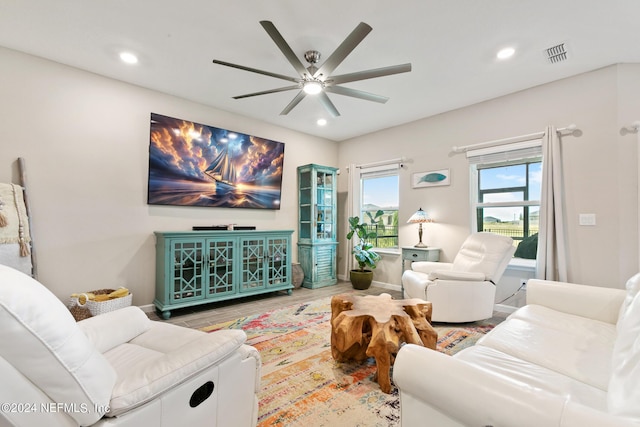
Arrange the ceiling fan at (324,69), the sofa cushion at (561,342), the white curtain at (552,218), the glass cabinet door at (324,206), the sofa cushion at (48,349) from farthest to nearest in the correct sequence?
the glass cabinet door at (324,206) → the white curtain at (552,218) → the ceiling fan at (324,69) → the sofa cushion at (561,342) → the sofa cushion at (48,349)

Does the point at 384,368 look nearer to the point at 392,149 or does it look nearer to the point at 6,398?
the point at 6,398

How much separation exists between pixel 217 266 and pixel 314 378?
6.79ft

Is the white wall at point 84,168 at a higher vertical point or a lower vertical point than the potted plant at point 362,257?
higher

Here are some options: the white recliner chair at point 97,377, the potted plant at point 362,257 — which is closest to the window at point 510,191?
the potted plant at point 362,257

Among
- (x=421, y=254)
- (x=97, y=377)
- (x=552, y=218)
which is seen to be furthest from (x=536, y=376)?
(x=421, y=254)

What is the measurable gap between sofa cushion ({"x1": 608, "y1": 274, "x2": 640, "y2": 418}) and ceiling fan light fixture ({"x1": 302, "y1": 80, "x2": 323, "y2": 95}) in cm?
247

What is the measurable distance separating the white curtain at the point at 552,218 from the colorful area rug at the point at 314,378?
2.87ft

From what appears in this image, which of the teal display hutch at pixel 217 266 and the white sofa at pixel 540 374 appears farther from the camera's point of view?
the teal display hutch at pixel 217 266

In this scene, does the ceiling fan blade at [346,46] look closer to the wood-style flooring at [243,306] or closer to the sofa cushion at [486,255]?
the sofa cushion at [486,255]

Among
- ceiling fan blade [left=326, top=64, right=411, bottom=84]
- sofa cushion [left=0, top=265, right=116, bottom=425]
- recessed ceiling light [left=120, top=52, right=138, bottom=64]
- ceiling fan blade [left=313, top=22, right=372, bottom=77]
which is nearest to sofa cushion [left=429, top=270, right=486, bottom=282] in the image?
ceiling fan blade [left=326, top=64, right=411, bottom=84]

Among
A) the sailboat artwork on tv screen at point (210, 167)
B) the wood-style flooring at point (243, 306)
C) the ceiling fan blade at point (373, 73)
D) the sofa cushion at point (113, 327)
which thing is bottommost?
the wood-style flooring at point (243, 306)

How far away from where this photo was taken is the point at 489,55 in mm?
2668

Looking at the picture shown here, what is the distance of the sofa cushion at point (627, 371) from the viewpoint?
77 centimetres

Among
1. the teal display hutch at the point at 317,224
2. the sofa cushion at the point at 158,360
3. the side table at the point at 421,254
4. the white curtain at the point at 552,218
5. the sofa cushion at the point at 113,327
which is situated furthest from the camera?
the teal display hutch at the point at 317,224
